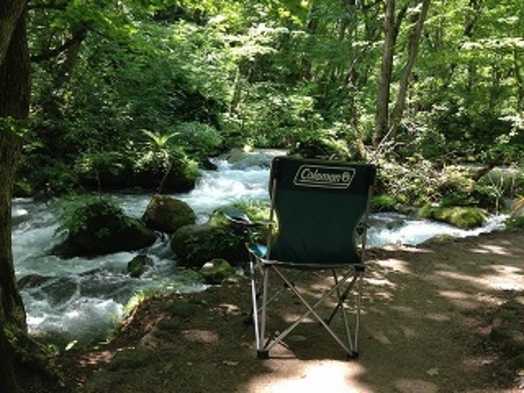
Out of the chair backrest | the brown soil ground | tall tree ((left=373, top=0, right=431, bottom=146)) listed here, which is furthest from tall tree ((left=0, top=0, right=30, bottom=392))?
tall tree ((left=373, top=0, right=431, bottom=146))

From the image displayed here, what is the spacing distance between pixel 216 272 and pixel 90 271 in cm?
192

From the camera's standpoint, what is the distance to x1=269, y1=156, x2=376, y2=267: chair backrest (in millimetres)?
3537

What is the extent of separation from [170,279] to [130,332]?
8.70 ft

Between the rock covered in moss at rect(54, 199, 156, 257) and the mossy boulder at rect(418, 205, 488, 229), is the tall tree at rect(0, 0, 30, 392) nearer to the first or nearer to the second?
the rock covered in moss at rect(54, 199, 156, 257)

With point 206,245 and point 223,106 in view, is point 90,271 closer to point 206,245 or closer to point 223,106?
point 206,245

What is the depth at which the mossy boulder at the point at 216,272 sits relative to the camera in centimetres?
681

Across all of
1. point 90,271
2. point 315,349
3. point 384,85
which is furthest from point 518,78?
point 315,349

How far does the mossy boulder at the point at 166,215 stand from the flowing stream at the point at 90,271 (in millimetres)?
452

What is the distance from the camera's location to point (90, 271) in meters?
7.46

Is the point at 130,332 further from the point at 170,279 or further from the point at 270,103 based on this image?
the point at 270,103

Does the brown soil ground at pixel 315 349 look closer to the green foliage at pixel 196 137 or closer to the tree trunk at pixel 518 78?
the green foliage at pixel 196 137

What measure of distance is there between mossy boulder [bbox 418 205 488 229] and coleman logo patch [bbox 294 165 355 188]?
7.42 metres

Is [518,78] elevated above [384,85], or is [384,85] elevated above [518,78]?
[518,78]

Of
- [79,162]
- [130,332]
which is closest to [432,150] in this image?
[79,162]
